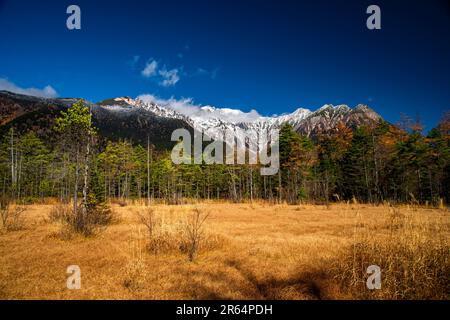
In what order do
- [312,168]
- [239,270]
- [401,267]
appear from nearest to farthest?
[401,267]
[239,270]
[312,168]

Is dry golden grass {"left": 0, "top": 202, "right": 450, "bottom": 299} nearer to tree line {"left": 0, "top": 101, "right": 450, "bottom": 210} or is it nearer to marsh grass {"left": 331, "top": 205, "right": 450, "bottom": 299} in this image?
marsh grass {"left": 331, "top": 205, "right": 450, "bottom": 299}

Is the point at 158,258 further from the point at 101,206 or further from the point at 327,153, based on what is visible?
the point at 327,153

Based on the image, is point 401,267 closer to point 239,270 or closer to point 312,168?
point 239,270

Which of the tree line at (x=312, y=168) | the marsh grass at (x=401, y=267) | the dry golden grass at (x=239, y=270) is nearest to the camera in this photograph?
the marsh grass at (x=401, y=267)

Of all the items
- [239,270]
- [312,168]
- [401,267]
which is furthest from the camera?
[312,168]

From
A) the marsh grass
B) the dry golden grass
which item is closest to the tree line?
→ the dry golden grass

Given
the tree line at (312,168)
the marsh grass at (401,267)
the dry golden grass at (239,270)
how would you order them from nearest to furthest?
the marsh grass at (401,267) < the dry golden grass at (239,270) < the tree line at (312,168)

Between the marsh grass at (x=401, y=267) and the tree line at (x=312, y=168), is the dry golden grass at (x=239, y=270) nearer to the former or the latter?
the marsh grass at (x=401, y=267)

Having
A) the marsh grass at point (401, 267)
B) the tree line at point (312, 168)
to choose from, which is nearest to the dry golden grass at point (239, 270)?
the marsh grass at point (401, 267)

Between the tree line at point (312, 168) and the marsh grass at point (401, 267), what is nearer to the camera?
the marsh grass at point (401, 267)

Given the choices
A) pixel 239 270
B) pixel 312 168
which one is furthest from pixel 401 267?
pixel 312 168

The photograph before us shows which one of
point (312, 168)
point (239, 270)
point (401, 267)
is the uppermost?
point (312, 168)

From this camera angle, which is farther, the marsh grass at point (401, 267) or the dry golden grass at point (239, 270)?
the dry golden grass at point (239, 270)
